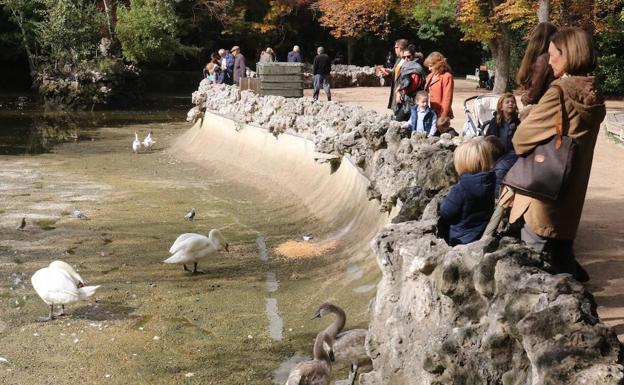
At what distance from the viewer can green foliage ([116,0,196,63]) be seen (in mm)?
36281

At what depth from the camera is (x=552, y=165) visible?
423 centimetres

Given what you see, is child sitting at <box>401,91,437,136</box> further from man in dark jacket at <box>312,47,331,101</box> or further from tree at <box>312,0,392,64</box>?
tree at <box>312,0,392,64</box>

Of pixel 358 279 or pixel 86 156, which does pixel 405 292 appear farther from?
pixel 86 156

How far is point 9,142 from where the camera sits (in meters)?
22.4

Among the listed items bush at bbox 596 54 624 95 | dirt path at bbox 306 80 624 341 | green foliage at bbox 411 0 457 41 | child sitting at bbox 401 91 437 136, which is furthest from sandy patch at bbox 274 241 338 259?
green foliage at bbox 411 0 457 41

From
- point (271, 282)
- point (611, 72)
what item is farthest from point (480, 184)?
point (611, 72)

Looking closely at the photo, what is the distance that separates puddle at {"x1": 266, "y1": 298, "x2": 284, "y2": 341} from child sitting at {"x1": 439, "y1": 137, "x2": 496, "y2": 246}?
2.71 m

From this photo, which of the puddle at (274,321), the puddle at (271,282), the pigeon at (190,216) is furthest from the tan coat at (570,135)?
the pigeon at (190,216)

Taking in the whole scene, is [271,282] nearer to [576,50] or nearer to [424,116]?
[424,116]

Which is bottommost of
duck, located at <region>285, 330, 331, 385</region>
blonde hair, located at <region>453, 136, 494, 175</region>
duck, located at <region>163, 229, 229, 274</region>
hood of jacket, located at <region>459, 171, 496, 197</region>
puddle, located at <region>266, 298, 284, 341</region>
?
puddle, located at <region>266, 298, 284, 341</region>

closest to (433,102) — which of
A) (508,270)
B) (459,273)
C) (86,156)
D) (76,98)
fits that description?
Answer: (459,273)

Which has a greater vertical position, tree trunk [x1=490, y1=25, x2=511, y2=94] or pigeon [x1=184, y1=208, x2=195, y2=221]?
tree trunk [x1=490, y1=25, x2=511, y2=94]

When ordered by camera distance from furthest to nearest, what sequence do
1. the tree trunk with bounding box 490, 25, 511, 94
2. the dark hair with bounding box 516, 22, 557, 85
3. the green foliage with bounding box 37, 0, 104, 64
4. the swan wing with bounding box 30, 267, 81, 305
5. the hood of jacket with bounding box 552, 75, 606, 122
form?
the green foliage with bounding box 37, 0, 104, 64, the tree trunk with bounding box 490, 25, 511, 94, the swan wing with bounding box 30, 267, 81, 305, the dark hair with bounding box 516, 22, 557, 85, the hood of jacket with bounding box 552, 75, 606, 122

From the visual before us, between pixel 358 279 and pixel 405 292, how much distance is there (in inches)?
130
